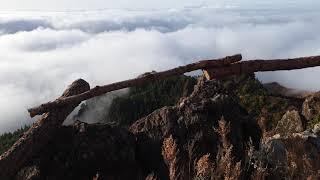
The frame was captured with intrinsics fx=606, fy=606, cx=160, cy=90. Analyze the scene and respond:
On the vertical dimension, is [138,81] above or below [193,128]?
above

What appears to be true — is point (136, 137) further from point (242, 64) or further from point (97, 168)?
point (242, 64)

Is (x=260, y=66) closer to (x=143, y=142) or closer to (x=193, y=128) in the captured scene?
(x=193, y=128)

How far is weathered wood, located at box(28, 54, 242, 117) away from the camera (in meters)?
10.3

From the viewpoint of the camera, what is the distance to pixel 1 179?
1046 cm

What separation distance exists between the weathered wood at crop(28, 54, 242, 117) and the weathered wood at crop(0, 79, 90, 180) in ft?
0.54

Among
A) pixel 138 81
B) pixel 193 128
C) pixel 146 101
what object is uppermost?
pixel 138 81

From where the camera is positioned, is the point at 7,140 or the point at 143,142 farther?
the point at 7,140

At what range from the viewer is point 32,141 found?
11.1m

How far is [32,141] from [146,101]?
91373 mm

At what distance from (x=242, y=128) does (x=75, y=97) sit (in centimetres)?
353

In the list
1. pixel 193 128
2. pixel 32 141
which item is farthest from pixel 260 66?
pixel 32 141

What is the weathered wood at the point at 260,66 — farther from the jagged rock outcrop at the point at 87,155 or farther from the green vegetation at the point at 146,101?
the green vegetation at the point at 146,101

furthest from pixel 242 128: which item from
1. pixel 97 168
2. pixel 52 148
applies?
pixel 52 148

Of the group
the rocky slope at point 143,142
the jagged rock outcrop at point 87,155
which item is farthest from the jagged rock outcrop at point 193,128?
the jagged rock outcrop at point 87,155
